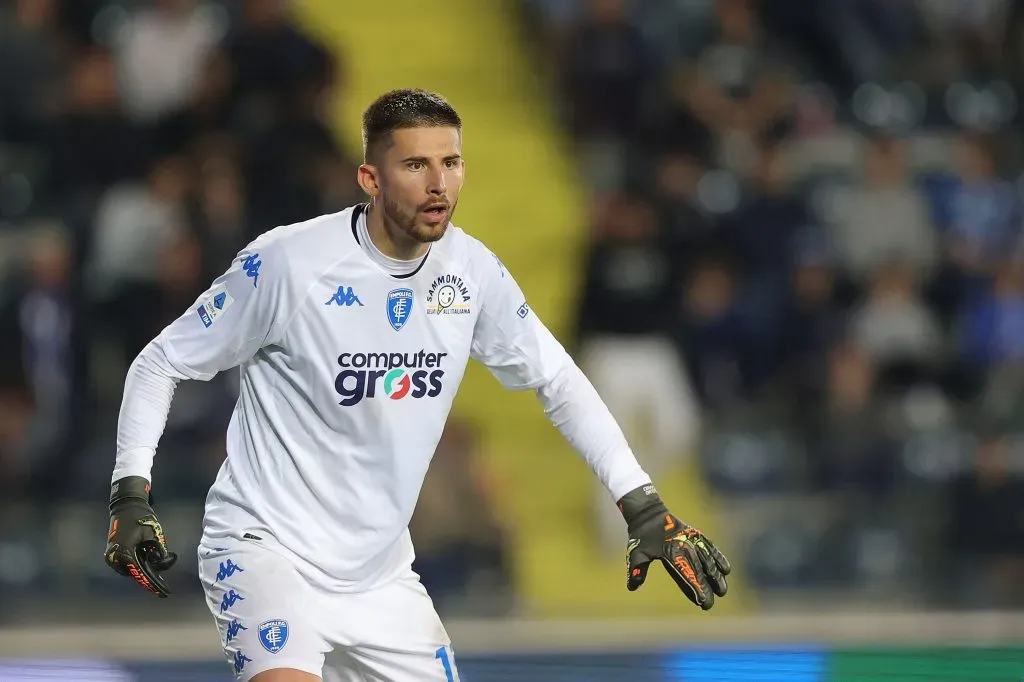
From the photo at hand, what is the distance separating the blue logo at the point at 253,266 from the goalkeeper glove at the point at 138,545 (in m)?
0.68

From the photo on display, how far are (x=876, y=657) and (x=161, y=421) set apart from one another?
3.97m

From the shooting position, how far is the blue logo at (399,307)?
179 inches

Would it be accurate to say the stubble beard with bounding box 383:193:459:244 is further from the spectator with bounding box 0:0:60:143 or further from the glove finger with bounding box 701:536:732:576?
the spectator with bounding box 0:0:60:143

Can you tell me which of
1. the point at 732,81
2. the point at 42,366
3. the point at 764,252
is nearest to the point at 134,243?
the point at 42,366

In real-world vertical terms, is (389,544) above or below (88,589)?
above

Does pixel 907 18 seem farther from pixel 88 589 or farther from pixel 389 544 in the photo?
pixel 389 544

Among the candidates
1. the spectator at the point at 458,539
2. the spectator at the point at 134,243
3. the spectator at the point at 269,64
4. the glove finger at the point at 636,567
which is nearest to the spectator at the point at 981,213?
the spectator at the point at 458,539

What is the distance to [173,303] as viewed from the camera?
9625 mm

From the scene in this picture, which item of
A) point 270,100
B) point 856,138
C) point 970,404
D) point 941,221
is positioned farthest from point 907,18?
point 270,100

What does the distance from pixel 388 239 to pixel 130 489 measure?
1010 mm

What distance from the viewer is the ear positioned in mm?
4543

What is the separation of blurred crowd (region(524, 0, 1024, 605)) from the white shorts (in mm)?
5095

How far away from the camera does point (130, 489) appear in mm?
4363

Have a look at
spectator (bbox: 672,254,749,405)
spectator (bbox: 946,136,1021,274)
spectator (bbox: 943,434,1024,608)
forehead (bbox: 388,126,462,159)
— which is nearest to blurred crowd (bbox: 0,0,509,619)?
spectator (bbox: 672,254,749,405)
